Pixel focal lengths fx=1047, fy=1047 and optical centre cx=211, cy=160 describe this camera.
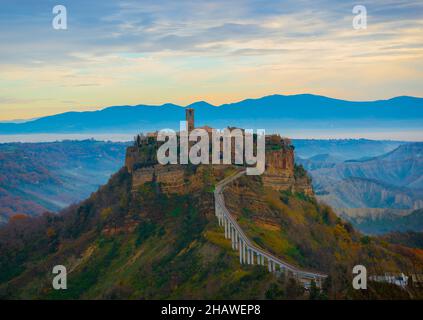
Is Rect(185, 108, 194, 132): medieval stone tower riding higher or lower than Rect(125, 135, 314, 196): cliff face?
higher

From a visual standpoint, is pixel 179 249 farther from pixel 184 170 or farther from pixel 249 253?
pixel 184 170

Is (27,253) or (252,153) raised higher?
(252,153)

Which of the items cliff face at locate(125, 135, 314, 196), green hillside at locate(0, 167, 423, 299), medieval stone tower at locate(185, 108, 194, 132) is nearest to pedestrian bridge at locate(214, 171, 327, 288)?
green hillside at locate(0, 167, 423, 299)

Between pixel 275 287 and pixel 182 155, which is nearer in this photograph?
pixel 275 287

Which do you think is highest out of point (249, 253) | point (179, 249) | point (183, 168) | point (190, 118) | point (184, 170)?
point (190, 118)

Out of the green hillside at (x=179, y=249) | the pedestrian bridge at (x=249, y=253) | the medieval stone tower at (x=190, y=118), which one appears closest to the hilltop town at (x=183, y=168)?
the medieval stone tower at (x=190, y=118)

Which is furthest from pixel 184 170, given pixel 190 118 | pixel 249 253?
pixel 249 253

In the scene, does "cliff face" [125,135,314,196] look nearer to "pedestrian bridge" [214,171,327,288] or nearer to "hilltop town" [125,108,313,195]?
"hilltop town" [125,108,313,195]

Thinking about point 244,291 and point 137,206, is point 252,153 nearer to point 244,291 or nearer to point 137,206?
point 137,206

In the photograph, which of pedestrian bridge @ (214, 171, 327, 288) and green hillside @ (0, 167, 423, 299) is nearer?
pedestrian bridge @ (214, 171, 327, 288)
